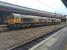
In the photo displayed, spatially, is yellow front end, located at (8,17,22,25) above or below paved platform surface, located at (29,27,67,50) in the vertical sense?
above

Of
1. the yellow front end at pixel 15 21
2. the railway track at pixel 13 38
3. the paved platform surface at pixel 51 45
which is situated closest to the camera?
the paved platform surface at pixel 51 45

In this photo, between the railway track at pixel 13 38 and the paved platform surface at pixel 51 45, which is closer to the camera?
the paved platform surface at pixel 51 45

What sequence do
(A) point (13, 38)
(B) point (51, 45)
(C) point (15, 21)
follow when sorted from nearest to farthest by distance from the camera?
(B) point (51, 45) → (A) point (13, 38) → (C) point (15, 21)

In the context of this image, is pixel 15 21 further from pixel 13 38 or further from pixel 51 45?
pixel 51 45

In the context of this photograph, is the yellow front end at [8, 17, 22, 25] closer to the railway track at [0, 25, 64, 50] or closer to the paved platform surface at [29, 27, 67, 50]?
the railway track at [0, 25, 64, 50]

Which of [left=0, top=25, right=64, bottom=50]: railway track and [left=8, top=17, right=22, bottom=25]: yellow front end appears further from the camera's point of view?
[left=8, top=17, right=22, bottom=25]: yellow front end

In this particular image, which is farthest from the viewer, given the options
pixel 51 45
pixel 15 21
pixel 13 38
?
pixel 15 21

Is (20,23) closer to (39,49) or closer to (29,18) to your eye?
(29,18)

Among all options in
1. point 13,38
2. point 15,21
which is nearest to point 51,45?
point 13,38

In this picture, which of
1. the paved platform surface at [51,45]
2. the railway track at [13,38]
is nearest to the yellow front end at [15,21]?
the railway track at [13,38]

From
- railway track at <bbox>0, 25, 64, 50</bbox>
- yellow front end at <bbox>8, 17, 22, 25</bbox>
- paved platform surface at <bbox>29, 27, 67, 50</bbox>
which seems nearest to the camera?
paved platform surface at <bbox>29, 27, 67, 50</bbox>

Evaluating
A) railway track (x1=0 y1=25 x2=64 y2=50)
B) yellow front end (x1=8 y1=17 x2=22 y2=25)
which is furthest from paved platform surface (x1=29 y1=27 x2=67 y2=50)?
yellow front end (x1=8 y1=17 x2=22 y2=25)

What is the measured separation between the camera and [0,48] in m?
10.5

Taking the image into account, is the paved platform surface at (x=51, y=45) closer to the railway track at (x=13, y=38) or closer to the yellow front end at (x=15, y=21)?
the railway track at (x=13, y=38)
